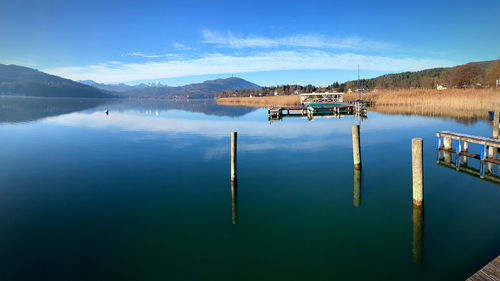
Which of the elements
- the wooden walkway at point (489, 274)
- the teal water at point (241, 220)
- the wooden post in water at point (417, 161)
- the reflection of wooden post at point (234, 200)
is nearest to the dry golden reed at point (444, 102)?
the teal water at point (241, 220)

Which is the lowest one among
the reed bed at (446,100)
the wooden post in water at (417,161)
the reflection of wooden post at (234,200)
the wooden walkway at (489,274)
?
the reflection of wooden post at (234,200)

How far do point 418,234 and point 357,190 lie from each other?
411 cm

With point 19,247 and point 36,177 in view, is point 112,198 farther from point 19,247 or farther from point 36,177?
point 36,177

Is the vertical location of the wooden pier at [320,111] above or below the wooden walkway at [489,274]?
above

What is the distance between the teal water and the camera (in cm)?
760

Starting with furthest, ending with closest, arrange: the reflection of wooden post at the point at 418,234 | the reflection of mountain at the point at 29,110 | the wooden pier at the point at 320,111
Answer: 1. the reflection of mountain at the point at 29,110
2. the wooden pier at the point at 320,111
3. the reflection of wooden post at the point at 418,234

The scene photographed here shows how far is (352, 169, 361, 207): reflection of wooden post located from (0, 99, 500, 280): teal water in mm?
102

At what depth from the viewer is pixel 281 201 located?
1201cm

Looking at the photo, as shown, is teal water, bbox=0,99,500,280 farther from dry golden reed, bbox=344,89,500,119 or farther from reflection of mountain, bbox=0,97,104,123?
reflection of mountain, bbox=0,97,104,123

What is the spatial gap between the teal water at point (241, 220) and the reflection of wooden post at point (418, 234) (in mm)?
111

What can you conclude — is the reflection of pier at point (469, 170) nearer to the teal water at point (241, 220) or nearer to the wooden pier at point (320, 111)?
the teal water at point (241, 220)

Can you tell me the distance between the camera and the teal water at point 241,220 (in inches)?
299

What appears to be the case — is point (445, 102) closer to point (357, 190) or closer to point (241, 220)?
point (357, 190)

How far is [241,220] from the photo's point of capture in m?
10.3
